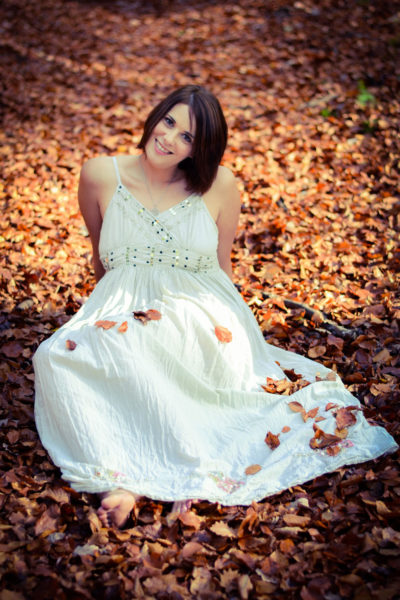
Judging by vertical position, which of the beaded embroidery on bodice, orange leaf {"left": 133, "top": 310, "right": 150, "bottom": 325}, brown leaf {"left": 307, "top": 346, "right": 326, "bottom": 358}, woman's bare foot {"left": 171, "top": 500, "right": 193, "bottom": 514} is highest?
the beaded embroidery on bodice

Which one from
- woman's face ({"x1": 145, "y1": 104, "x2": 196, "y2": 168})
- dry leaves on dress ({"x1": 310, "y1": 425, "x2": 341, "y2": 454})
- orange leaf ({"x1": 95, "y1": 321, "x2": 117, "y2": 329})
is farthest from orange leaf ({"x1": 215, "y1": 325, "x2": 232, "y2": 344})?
woman's face ({"x1": 145, "y1": 104, "x2": 196, "y2": 168})

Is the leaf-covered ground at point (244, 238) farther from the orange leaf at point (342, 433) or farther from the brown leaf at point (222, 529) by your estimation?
the orange leaf at point (342, 433)

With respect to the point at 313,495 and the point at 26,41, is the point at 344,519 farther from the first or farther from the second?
the point at 26,41

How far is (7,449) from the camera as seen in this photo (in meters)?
2.76

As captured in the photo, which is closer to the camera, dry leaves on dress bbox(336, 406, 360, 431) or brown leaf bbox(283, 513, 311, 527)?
brown leaf bbox(283, 513, 311, 527)

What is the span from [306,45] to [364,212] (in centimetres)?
380

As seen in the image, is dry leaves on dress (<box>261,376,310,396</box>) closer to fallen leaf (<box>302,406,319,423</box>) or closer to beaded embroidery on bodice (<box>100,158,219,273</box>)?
fallen leaf (<box>302,406,319,423</box>)

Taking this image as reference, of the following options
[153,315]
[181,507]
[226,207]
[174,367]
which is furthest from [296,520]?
[226,207]

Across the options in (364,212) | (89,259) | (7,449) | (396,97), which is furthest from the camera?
(396,97)

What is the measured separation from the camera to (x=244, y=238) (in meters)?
4.80

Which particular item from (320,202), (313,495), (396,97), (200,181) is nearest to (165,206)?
(200,181)

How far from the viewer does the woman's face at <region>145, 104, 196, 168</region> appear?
3006mm

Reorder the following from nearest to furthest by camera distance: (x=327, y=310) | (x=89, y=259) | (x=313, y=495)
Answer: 1. (x=313, y=495)
2. (x=327, y=310)
3. (x=89, y=259)

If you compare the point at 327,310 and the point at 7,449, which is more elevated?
the point at 327,310
